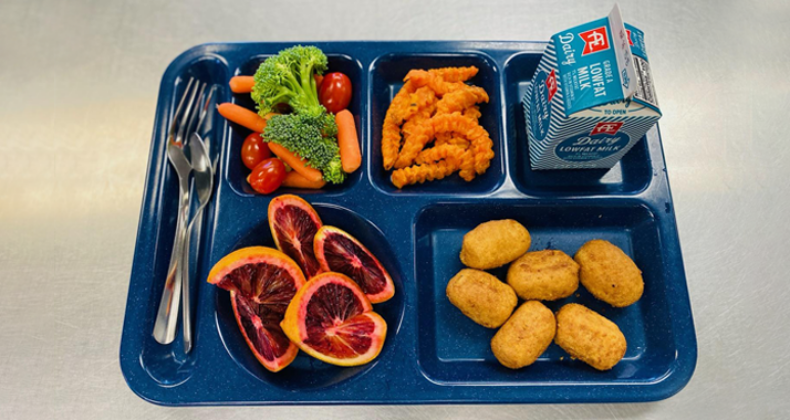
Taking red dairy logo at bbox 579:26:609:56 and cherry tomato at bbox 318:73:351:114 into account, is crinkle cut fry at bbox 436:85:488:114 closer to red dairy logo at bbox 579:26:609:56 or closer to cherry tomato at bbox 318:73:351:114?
cherry tomato at bbox 318:73:351:114

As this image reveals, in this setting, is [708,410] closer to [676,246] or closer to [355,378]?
[676,246]

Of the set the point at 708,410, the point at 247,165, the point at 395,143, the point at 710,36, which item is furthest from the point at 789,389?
the point at 247,165

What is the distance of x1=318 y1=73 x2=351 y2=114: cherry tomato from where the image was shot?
2.24 metres

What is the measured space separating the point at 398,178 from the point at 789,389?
1.87 meters

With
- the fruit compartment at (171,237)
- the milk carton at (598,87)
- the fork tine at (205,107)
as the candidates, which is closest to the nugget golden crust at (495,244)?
the milk carton at (598,87)

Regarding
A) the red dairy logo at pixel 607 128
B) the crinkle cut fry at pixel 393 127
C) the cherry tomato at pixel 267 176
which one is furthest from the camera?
the crinkle cut fry at pixel 393 127

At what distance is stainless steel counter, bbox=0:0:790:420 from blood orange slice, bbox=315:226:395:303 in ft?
1.76

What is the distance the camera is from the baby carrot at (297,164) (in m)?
2.11

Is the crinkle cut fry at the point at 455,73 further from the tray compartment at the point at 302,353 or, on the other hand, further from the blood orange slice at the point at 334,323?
the blood orange slice at the point at 334,323

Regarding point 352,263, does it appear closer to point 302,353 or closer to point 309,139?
point 302,353

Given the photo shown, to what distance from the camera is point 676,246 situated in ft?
6.80

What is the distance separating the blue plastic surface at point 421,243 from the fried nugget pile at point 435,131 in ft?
0.26

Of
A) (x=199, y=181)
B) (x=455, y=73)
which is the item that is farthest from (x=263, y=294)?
Result: (x=455, y=73)

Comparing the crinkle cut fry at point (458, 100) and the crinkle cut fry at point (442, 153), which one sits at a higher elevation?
the crinkle cut fry at point (458, 100)
